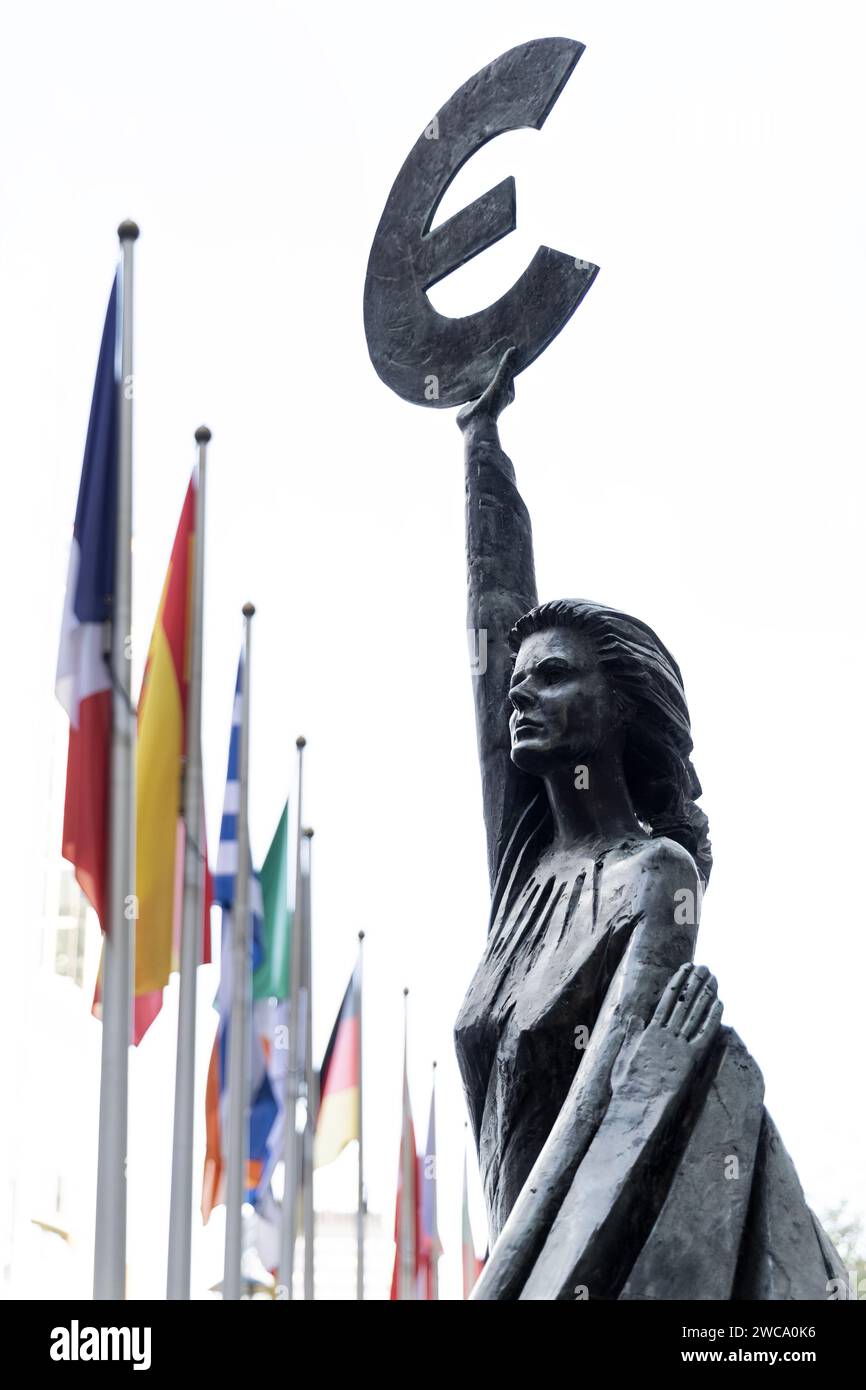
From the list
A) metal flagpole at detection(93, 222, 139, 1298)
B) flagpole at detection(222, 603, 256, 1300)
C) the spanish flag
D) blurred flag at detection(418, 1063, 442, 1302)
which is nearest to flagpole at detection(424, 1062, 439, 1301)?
blurred flag at detection(418, 1063, 442, 1302)

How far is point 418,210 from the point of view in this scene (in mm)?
7805

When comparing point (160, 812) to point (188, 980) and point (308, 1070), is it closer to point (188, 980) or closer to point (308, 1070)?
point (188, 980)

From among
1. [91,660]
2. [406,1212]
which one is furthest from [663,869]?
[406,1212]

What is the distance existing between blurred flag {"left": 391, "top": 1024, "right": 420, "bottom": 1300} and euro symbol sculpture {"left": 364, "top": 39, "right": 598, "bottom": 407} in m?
17.4

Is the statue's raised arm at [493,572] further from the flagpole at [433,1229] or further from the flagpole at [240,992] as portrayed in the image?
the flagpole at [433,1229]

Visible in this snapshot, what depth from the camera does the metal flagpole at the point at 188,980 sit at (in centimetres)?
1160

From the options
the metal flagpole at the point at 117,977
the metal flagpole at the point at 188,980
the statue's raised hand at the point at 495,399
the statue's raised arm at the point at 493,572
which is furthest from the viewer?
the metal flagpole at the point at 188,980

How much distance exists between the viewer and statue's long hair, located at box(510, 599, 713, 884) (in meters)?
6.32

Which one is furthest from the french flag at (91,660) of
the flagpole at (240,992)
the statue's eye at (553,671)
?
the flagpole at (240,992)

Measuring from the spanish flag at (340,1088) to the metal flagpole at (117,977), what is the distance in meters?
11.3

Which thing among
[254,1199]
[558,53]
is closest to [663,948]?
[558,53]

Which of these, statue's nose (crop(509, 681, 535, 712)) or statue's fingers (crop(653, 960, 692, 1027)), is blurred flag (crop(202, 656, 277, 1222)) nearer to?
statue's nose (crop(509, 681, 535, 712))

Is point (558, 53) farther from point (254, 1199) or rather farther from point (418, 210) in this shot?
point (254, 1199)

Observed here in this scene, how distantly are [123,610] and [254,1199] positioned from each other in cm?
987
